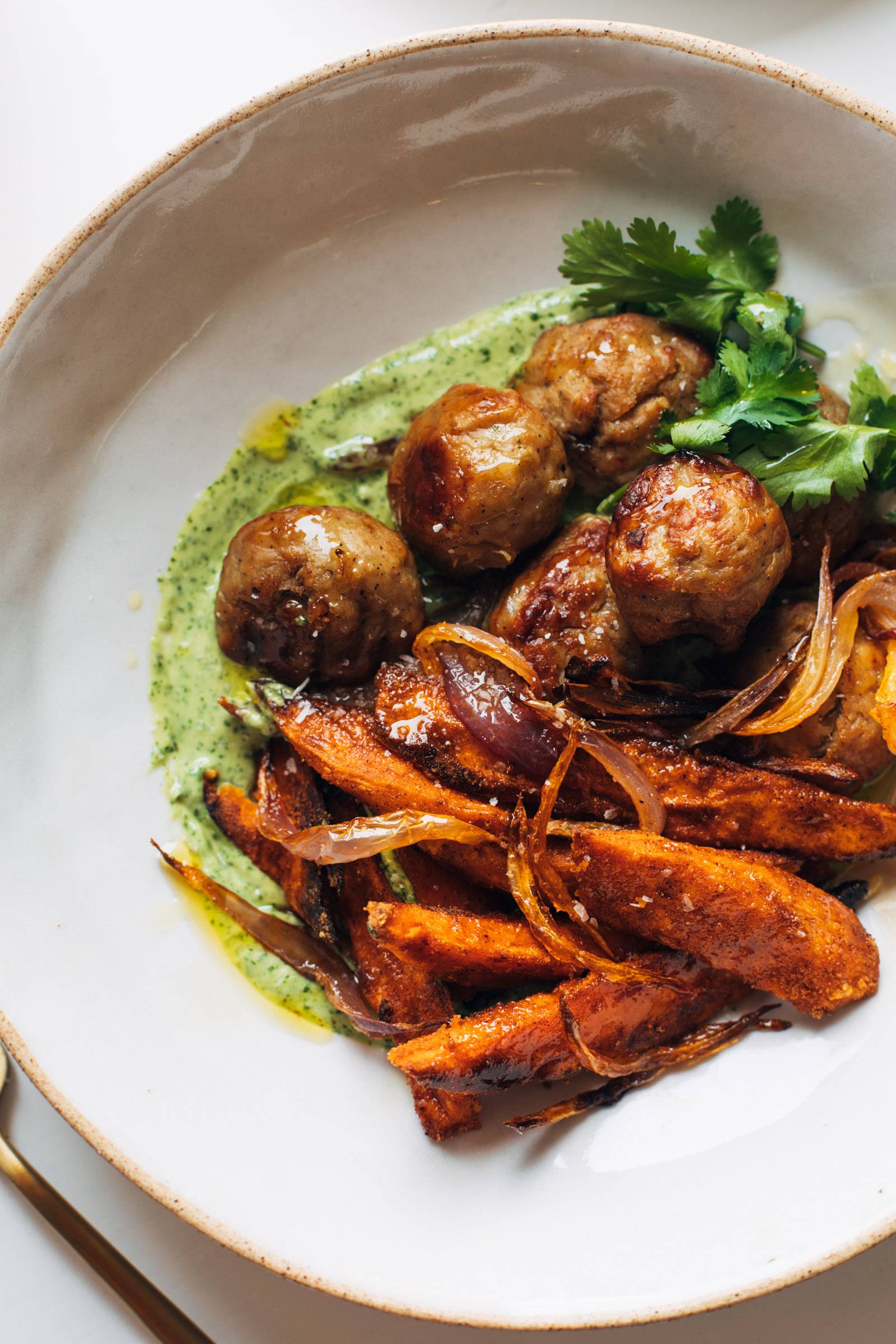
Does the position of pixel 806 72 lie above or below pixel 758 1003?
above

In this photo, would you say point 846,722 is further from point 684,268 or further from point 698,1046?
point 684,268

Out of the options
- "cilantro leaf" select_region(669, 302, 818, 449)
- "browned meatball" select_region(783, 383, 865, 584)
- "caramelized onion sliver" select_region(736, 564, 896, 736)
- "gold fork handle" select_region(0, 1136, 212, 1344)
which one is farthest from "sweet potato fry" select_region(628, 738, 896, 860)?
"gold fork handle" select_region(0, 1136, 212, 1344)

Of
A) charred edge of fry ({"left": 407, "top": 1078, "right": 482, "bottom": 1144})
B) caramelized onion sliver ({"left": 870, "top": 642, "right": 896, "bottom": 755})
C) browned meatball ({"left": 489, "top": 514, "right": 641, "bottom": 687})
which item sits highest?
browned meatball ({"left": 489, "top": 514, "right": 641, "bottom": 687})

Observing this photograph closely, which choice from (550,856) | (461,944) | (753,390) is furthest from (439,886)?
(753,390)

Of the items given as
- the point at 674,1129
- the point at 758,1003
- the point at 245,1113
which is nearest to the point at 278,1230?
the point at 245,1113

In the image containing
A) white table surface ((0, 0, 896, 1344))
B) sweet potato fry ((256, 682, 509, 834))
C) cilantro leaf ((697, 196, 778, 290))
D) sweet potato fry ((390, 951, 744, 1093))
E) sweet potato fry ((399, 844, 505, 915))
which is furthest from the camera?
white table surface ((0, 0, 896, 1344))

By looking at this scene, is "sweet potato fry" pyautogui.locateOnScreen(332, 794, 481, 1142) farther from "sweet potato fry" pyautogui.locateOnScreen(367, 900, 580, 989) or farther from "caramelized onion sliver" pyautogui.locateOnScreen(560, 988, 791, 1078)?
"caramelized onion sliver" pyautogui.locateOnScreen(560, 988, 791, 1078)

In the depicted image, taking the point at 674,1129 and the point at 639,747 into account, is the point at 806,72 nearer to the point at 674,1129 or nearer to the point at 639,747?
the point at 639,747
